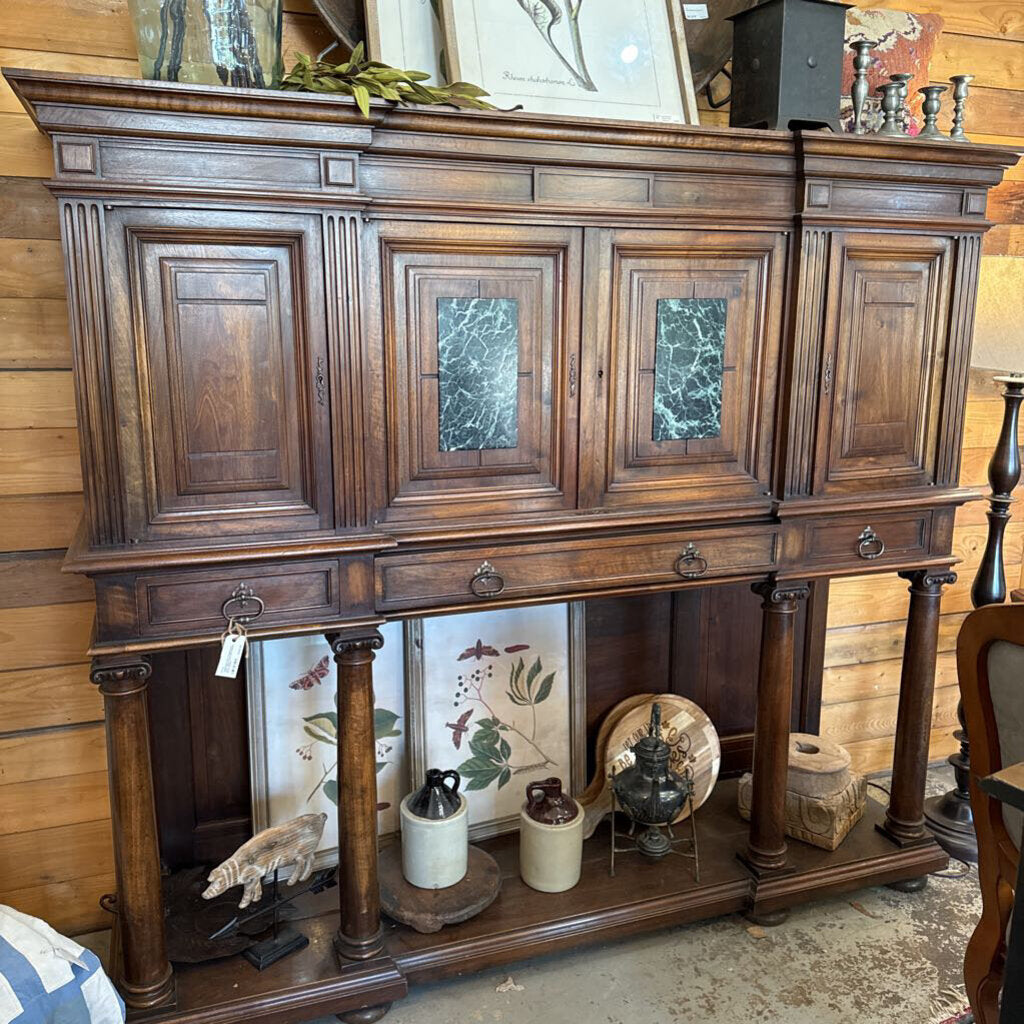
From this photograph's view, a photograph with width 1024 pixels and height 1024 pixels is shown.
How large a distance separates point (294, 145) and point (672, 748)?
168cm

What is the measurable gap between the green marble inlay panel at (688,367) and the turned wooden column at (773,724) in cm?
44

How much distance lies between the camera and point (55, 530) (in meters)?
2.03

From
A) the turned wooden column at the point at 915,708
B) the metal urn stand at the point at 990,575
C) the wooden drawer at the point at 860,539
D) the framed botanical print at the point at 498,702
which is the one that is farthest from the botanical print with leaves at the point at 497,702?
the metal urn stand at the point at 990,575

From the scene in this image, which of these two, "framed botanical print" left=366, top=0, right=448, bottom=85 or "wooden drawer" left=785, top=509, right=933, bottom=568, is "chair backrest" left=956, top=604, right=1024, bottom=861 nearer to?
"wooden drawer" left=785, top=509, right=933, bottom=568

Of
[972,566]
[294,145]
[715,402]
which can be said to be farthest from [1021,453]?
[294,145]

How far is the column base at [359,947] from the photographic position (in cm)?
194

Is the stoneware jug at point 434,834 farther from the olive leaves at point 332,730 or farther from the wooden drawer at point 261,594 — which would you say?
the wooden drawer at point 261,594

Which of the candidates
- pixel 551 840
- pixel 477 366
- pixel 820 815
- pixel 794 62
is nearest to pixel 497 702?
pixel 551 840

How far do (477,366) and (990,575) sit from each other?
5.12 feet

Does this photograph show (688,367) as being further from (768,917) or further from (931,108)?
(768,917)

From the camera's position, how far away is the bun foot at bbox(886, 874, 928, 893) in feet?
8.03

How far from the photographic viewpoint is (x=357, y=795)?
6.16 feet

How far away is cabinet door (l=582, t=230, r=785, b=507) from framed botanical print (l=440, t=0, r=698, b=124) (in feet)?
1.07

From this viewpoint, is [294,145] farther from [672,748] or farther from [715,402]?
[672,748]
